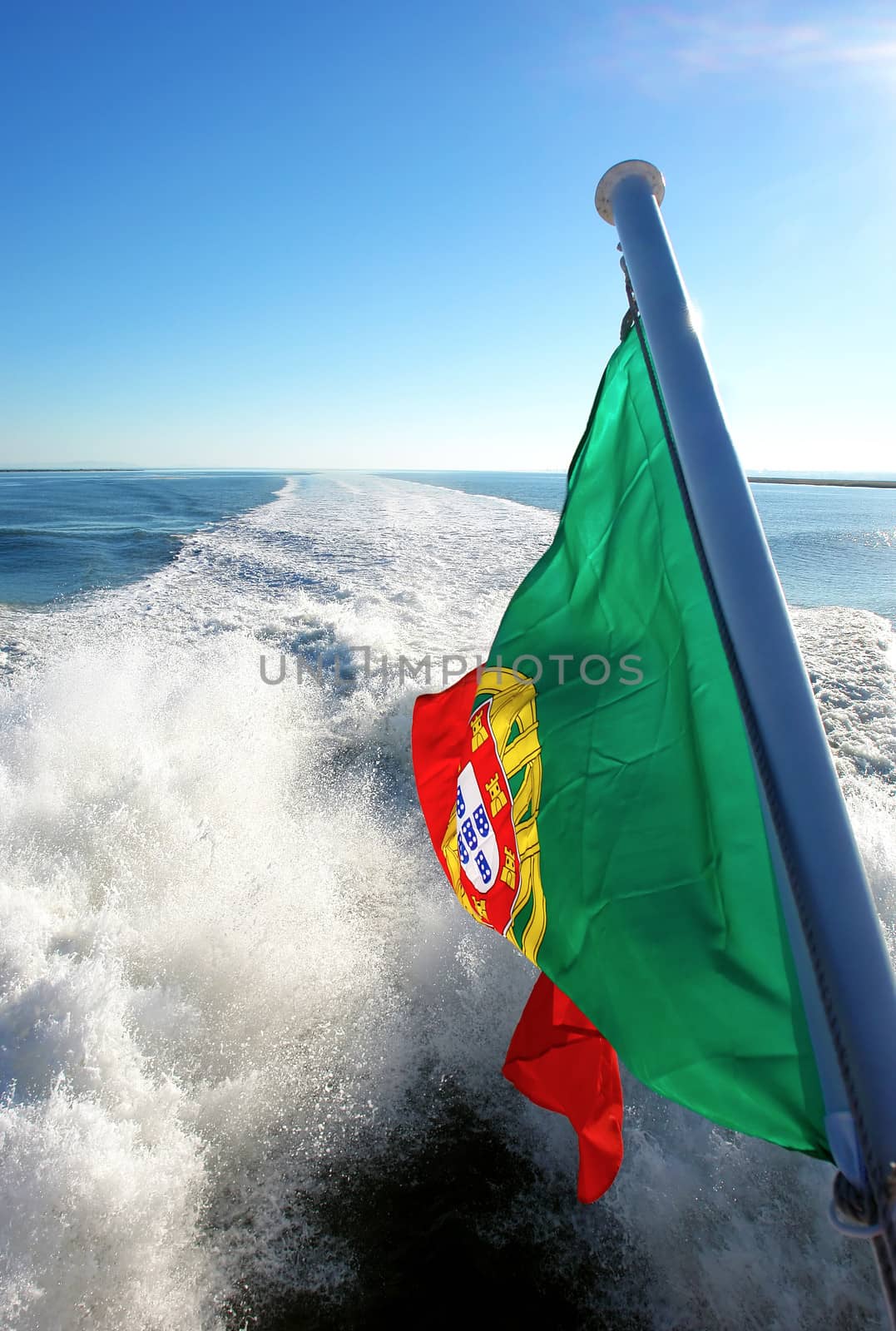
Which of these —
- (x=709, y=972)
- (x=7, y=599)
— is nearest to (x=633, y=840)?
(x=709, y=972)

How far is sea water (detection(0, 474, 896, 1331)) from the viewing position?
9.18 ft

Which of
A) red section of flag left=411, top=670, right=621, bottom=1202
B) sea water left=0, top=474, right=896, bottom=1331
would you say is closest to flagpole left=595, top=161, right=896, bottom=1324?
red section of flag left=411, top=670, right=621, bottom=1202

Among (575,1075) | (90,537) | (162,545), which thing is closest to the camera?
(575,1075)

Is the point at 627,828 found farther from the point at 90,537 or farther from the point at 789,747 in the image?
the point at 90,537

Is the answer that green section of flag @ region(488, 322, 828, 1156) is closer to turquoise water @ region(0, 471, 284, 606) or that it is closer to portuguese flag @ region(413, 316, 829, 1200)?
portuguese flag @ region(413, 316, 829, 1200)

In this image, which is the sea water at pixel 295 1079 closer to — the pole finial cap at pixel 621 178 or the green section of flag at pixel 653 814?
the green section of flag at pixel 653 814

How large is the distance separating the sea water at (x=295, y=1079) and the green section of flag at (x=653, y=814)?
2.08 metres

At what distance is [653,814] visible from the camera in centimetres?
178

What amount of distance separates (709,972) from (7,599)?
14082 millimetres

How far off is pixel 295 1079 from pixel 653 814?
301cm

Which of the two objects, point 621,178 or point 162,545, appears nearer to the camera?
point 621,178

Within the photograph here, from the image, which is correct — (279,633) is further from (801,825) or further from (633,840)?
(801,825)

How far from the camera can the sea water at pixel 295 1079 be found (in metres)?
2.80

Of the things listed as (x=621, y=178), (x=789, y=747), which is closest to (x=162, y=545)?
(x=621, y=178)
